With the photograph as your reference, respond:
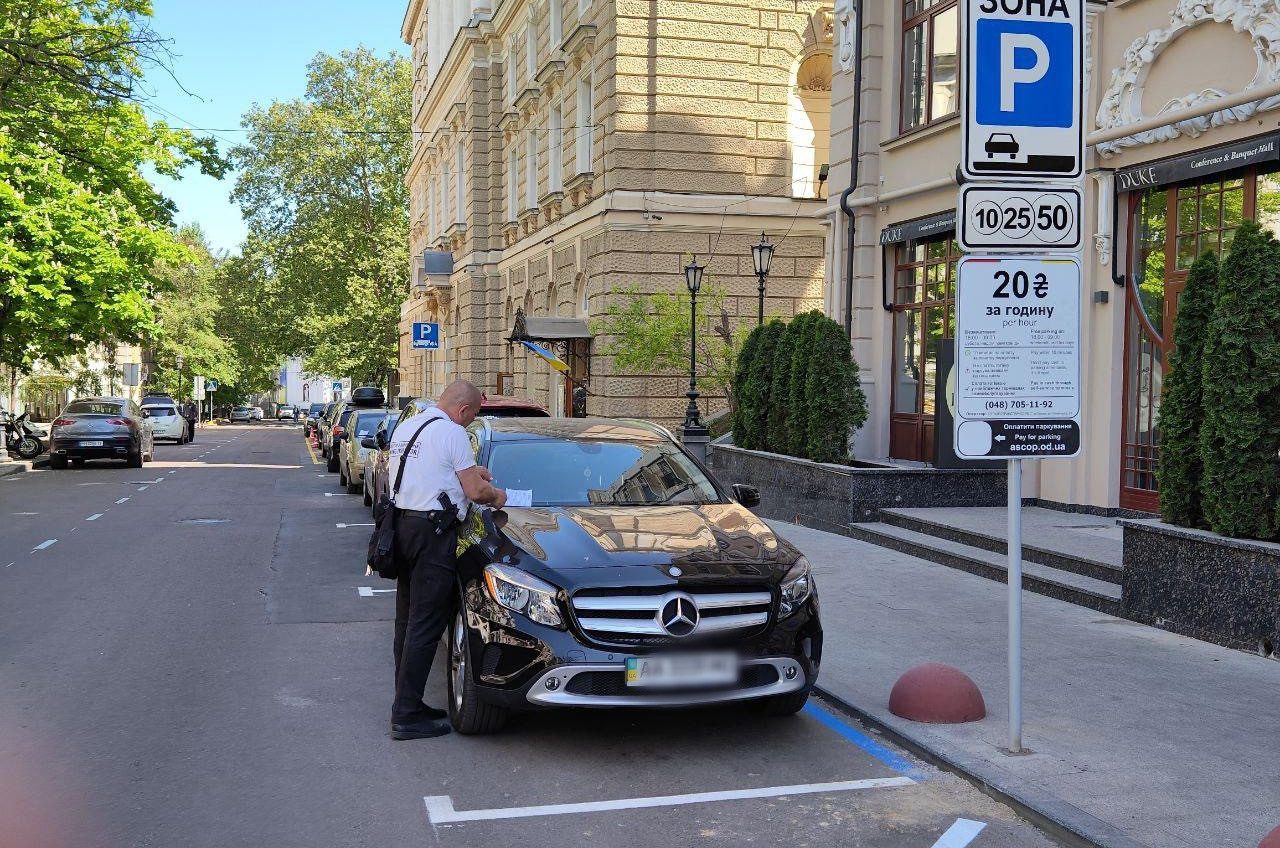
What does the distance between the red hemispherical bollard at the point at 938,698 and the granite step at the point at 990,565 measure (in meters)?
3.37

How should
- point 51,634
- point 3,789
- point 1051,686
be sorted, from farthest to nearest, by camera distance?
1. point 51,634
2. point 1051,686
3. point 3,789

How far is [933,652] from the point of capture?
8266 mm

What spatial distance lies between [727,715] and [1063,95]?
149 inches

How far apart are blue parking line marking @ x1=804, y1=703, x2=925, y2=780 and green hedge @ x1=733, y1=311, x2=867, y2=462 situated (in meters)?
8.31

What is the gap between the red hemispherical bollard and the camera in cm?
651

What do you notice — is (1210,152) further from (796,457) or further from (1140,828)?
(1140,828)

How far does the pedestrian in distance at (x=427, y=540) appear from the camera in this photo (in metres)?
6.30

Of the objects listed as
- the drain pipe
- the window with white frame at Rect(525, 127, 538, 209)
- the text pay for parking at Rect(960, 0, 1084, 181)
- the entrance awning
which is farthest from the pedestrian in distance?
the window with white frame at Rect(525, 127, 538, 209)

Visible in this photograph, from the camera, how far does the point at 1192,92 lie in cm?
1146

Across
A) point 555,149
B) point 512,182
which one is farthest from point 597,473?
point 512,182

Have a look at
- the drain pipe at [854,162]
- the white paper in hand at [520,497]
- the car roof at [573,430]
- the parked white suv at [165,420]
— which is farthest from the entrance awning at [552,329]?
the parked white suv at [165,420]

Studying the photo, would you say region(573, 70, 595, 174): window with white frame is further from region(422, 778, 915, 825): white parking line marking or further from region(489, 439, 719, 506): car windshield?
region(422, 778, 915, 825): white parking line marking

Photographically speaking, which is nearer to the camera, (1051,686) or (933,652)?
(1051,686)

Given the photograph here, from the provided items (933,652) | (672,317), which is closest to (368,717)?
(933,652)
